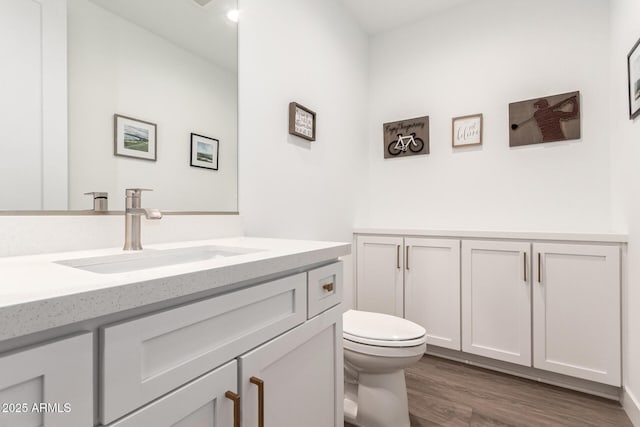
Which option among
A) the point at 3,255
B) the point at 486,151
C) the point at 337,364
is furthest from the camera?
the point at 486,151

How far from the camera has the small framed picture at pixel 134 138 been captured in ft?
3.43

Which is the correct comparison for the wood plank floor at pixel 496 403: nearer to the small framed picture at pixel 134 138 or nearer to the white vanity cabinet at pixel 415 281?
the white vanity cabinet at pixel 415 281

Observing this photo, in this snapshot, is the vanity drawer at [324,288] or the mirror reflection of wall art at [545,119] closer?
the vanity drawer at [324,288]

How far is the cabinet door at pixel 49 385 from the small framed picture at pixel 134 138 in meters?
0.79

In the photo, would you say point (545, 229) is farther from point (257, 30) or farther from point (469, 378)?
point (257, 30)

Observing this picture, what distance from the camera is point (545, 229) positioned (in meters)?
2.03

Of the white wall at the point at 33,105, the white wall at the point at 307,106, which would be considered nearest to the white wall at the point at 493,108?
the white wall at the point at 307,106

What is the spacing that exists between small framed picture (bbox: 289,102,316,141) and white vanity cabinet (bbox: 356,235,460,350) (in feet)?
2.93

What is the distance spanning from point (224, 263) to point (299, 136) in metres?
1.30

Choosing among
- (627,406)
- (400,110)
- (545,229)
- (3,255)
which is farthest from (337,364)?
(400,110)

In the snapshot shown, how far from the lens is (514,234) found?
5.99 feet

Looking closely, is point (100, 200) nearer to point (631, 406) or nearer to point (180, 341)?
point (180, 341)

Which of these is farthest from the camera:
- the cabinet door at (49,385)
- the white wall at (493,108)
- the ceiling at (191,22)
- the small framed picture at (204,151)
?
the white wall at (493,108)

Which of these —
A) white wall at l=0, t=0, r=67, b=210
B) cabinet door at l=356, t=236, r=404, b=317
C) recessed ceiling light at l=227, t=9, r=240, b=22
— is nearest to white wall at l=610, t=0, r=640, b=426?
cabinet door at l=356, t=236, r=404, b=317
